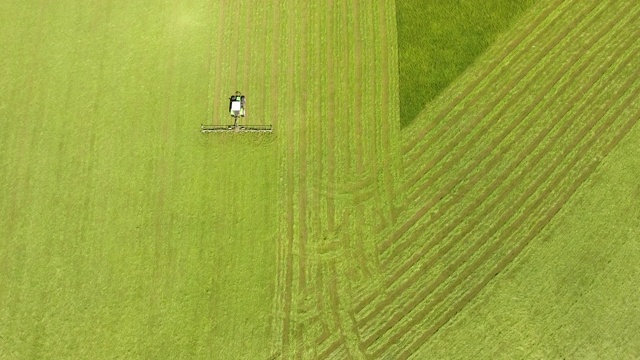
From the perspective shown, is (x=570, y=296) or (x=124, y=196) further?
(x=124, y=196)

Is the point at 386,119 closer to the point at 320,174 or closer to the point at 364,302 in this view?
the point at 320,174

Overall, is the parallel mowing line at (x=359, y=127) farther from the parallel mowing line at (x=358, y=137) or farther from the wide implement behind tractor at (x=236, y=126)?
the wide implement behind tractor at (x=236, y=126)

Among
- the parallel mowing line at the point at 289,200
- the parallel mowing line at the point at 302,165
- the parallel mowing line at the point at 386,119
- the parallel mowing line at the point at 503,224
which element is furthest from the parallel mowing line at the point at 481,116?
the parallel mowing line at the point at 289,200

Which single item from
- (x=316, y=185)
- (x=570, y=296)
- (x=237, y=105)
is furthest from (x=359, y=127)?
(x=570, y=296)

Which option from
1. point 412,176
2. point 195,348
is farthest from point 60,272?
point 412,176

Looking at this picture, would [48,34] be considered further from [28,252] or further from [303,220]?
[303,220]

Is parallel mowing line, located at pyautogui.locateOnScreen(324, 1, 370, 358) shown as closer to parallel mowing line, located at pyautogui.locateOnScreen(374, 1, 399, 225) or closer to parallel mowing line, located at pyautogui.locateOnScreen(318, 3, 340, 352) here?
parallel mowing line, located at pyautogui.locateOnScreen(318, 3, 340, 352)
